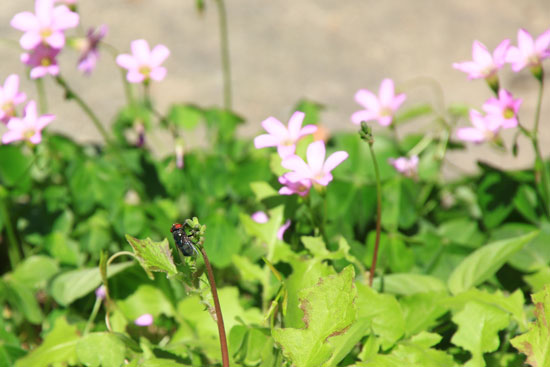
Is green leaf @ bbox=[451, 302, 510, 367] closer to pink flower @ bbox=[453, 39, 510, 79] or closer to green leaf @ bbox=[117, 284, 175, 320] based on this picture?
pink flower @ bbox=[453, 39, 510, 79]

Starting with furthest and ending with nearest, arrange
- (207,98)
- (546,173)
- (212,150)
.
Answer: (207,98)
(212,150)
(546,173)

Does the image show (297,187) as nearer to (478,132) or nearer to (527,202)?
(478,132)

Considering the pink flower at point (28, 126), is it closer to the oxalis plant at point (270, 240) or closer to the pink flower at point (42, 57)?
the oxalis plant at point (270, 240)

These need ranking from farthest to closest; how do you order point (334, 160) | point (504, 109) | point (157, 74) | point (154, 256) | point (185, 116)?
point (185, 116) < point (157, 74) < point (504, 109) < point (334, 160) < point (154, 256)

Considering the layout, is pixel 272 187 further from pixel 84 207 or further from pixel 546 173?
pixel 546 173

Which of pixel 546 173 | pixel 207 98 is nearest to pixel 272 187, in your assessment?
pixel 546 173

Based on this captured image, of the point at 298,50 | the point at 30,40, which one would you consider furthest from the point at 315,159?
the point at 298,50
